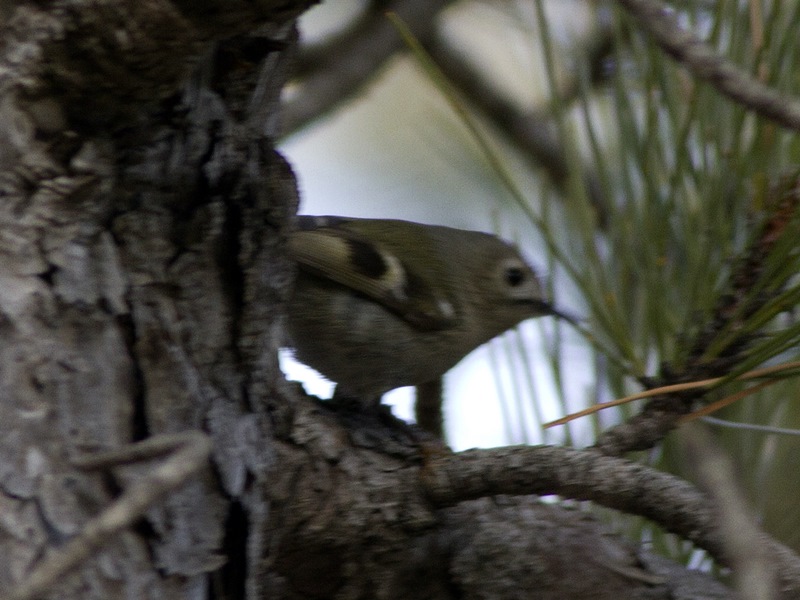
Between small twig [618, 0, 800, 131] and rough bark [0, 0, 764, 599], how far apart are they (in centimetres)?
22

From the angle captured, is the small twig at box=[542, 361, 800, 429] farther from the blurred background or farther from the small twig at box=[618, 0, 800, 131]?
the small twig at box=[618, 0, 800, 131]

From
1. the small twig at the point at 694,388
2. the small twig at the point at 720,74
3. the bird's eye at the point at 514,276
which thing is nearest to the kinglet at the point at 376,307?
the bird's eye at the point at 514,276

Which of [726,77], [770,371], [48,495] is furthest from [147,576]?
[770,371]

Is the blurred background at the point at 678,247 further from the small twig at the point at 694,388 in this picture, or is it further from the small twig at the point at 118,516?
the small twig at the point at 118,516

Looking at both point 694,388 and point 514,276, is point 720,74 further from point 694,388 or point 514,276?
point 514,276

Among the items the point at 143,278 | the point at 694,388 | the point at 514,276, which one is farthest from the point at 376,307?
the point at 143,278

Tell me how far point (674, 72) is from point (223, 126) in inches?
28.4

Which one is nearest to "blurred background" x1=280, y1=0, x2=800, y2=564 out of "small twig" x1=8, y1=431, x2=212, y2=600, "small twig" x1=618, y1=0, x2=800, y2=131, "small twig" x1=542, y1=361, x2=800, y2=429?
"small twig" x1=542, y1=361, x2=800, y2=429

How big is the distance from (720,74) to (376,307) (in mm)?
937

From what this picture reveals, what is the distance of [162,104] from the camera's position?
636 millimetres

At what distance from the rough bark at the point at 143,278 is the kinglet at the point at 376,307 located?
0.54 m

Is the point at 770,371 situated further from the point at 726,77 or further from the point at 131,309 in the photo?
the point at 131,309

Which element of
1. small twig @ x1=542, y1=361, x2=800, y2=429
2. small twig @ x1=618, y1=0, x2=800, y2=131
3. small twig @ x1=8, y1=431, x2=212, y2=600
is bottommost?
small twig @ x1=8, y1=431, x2=212, y2=600

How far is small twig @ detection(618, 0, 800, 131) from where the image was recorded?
0.52 m
